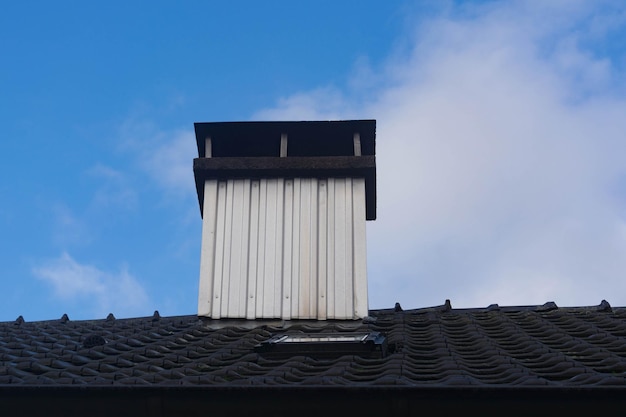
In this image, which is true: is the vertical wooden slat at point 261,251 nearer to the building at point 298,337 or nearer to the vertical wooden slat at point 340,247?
the building at point 298,337

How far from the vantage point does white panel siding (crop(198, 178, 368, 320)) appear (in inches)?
376

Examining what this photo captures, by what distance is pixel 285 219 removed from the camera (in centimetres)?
1005

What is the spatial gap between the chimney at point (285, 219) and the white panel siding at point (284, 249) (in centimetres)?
1

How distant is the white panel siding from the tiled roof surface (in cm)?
22

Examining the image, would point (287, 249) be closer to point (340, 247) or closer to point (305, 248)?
point (305, 248)

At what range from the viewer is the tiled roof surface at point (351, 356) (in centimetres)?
620

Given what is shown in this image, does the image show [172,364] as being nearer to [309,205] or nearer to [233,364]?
[233,364]

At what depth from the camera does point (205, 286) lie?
9711mm

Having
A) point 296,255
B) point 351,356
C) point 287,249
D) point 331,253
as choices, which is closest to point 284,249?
point 287,249

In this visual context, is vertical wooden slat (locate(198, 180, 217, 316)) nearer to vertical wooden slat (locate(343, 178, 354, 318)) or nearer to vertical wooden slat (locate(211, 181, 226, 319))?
vertical wooden slat (locate(211, 181, 226, 319))

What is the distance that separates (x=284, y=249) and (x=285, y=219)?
0.38m

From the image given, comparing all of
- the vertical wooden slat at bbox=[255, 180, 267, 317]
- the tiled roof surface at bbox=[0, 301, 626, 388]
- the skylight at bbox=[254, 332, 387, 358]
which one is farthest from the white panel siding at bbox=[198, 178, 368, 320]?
the skylight at bbox=[254, 332, 387, 358]
